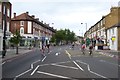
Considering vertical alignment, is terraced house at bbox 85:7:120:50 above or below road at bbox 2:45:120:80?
above

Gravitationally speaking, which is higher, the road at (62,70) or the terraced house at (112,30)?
the terraced house at (112,30)

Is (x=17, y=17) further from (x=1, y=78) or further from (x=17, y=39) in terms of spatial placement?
(x=1, y=78)

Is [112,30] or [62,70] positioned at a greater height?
[112,30]

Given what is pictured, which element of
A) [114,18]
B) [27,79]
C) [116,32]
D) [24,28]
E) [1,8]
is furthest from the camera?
[24,28]

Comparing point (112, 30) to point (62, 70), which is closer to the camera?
point (62, 70)

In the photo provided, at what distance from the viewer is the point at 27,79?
42.4ft

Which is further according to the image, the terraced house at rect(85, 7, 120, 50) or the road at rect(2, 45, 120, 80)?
the terraced house at rect(85, 7, 120, 50)

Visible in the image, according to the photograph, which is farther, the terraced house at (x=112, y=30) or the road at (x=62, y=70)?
the terraced house at (x=112, y=30)

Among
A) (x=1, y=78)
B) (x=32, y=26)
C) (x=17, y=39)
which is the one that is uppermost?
(x=32, y=26)

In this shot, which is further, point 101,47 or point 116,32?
point 101,47

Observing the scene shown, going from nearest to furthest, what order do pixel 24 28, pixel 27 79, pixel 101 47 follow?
pixel 27 79 < pixel 101 47 < pixel 24 28

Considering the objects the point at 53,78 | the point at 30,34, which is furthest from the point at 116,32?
the point at 53,78

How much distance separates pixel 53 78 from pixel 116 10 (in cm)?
6004

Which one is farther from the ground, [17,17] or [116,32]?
[17,17]
